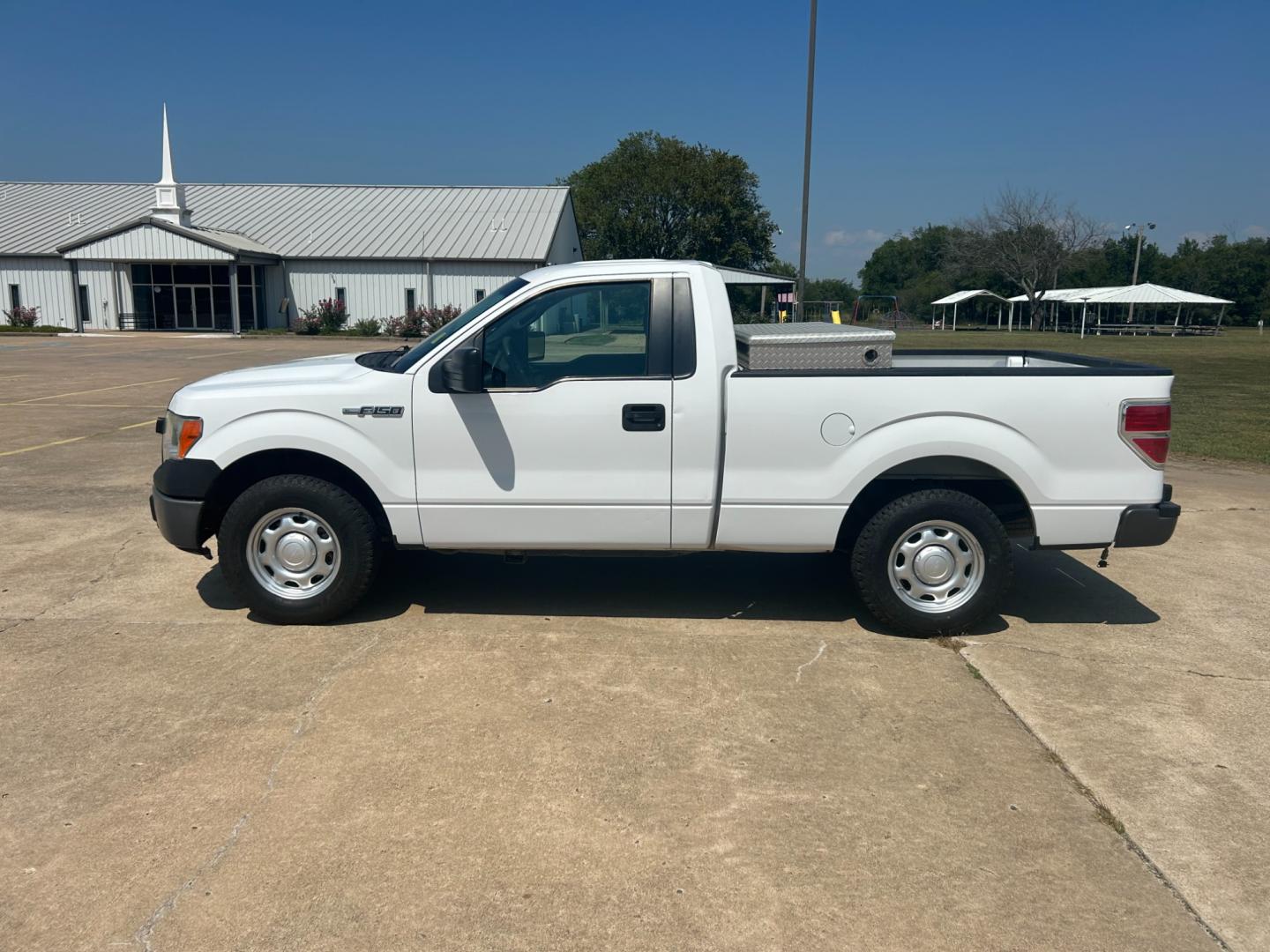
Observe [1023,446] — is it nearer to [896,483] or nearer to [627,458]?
[896,483]

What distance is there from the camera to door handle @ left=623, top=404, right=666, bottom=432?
534 centimetres

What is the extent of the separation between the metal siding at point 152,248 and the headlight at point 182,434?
4085cm

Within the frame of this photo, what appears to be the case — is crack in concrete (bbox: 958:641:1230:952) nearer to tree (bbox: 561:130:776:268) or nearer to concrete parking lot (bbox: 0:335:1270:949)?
concrete parking lot (bbox: 0:335:1270:949)

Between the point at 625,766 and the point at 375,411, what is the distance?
2413 mm

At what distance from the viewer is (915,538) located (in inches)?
219

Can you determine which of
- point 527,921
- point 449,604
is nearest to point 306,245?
point 449,604

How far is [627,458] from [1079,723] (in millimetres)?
2504

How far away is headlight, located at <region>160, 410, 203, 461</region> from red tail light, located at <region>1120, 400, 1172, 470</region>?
493 cm

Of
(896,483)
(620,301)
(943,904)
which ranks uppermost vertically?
(620,301)

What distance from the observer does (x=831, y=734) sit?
441 centimetres

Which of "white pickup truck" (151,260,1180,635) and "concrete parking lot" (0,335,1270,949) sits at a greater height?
"white pickup truck" (151,260,1180,635)

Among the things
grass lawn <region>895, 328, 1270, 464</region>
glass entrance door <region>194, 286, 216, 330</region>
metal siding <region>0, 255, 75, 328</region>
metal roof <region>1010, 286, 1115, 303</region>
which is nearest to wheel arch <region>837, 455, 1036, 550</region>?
grass lawn <region>895, 328, 1270, 464</region>

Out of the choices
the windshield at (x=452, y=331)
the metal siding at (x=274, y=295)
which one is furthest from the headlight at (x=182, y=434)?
the metal siding at (x=274, y=295)

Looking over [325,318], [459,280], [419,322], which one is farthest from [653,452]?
[325,318]
